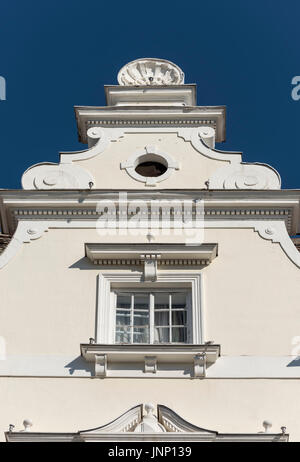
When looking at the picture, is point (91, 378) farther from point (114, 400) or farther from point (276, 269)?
point (276, 269)

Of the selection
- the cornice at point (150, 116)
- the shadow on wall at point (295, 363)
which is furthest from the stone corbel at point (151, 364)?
the cornice at point (150, 116)

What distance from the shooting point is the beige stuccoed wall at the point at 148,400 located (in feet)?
41.2

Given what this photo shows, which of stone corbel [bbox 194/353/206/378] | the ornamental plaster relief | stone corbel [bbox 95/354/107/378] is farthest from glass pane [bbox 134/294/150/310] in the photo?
the ornamental plaster relief

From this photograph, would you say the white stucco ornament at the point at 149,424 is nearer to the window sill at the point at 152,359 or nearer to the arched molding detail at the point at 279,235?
the window sill at the point at 152,359

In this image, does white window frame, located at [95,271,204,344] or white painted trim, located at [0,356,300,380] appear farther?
white window frame, located at [95,271,204,344]

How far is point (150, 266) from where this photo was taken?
577 inches

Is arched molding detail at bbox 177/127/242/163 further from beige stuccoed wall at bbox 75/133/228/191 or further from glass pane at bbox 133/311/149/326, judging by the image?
glass pane at bbox 133/311/149/326

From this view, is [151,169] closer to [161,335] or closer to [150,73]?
[150,73]

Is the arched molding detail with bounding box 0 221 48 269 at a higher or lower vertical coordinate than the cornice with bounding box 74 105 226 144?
lower

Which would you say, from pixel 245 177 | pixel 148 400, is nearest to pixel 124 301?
pixel 148 400

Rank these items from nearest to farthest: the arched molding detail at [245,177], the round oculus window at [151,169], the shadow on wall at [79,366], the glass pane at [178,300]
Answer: the shadow on wall at [79,366] → the glass pane at [178,300] → the arched molding detail at [245,177] → the round oculus window at [151,169]

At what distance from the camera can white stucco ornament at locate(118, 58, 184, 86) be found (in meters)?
20.3

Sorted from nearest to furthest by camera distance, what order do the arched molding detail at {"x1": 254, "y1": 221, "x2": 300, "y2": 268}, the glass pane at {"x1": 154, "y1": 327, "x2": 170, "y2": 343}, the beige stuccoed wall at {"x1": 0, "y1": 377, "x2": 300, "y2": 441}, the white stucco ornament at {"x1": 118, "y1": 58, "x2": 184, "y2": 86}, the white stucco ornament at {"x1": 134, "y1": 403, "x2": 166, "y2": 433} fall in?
the white stucco ornament at {"x1": 134, "y1": 403, "x2": 166, "y2": 433}, the beige stuccoed wall at {"x1": 0, "y1": 377, "x2": 300, "y2": 441}, the glass pane at {"x1": 154, "y1": 327, "x2": 170, "y2": 343}, the arched molding detail at {"x1": 254, "y1": 221, "x2": 300, "y2": 268}, the white stucco ornament at {"x1": 118, "y1": 58, "x2": 184, "y2": 86}

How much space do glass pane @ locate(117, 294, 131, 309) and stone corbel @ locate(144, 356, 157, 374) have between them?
1415mm
